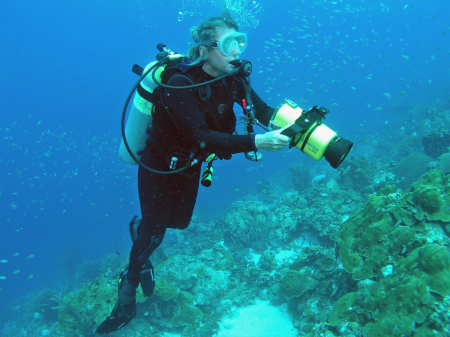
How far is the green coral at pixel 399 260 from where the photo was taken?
248cm

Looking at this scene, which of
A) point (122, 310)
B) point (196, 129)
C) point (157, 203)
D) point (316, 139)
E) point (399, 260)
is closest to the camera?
point (316, 139)

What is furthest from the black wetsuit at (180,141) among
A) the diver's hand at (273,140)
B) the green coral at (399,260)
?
the green coral at (399,260)

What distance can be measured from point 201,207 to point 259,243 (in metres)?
13.0

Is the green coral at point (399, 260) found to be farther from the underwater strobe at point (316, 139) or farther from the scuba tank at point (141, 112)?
the scuba tank at point (141, 112)

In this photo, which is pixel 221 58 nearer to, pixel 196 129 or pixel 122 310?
pixel 196 129

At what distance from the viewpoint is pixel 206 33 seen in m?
2.54

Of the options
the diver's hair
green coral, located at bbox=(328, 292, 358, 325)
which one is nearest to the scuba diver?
the diver's hair

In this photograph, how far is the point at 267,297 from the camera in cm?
616

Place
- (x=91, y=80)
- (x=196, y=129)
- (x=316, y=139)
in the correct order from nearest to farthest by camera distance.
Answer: (x=316, y=139) → (x=196, y=129) → (x=91, y=80)

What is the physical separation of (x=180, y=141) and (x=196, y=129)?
2.32 feet

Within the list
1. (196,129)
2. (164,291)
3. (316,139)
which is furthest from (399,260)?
(164,291)

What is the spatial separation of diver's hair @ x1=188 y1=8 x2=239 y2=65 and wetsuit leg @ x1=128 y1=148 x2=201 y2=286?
1.27m

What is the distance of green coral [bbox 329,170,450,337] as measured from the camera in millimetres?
2482

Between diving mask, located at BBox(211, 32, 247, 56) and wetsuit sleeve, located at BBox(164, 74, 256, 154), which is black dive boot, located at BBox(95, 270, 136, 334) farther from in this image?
diving mask, located at BBox(211, 32, 247, 56)
